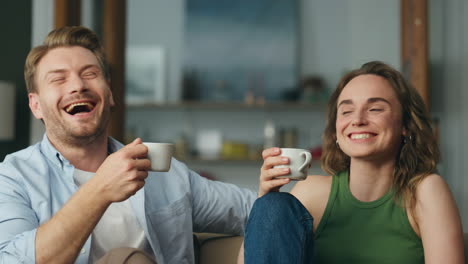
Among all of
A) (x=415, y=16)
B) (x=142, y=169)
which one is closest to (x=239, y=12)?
(x=415, y=16)

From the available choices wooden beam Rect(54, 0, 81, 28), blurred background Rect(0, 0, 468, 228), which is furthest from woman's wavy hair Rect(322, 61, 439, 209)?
blurred background Rect(0, 0, 468, 228)

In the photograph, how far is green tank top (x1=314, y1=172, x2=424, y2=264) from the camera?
68.6 inches

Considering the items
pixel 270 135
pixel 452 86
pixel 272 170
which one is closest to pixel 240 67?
pixel 270 135

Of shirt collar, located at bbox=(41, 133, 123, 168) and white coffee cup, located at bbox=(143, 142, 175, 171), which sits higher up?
white coffee cup, located at bbox=(143, 142, 175, 171)

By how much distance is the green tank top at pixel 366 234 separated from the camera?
1.74 meters

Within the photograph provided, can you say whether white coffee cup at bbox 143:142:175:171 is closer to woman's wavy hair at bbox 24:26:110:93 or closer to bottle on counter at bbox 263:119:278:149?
woman's wavy hair at bbox 24:26:110:93

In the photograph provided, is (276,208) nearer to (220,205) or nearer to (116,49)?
(220,205)

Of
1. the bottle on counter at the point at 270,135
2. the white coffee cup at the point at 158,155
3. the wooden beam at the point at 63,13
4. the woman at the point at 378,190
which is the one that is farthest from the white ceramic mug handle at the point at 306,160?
the bottle on counter at the point at 270,135

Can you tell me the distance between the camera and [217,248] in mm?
1924

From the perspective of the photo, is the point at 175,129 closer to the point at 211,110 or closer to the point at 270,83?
the point at 211,110

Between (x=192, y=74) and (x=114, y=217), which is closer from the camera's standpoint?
(x=114, y=217)

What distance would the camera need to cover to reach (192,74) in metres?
5.54

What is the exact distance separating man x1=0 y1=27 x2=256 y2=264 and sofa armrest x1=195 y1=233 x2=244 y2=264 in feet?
0.14

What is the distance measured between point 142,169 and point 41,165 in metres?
0.58
